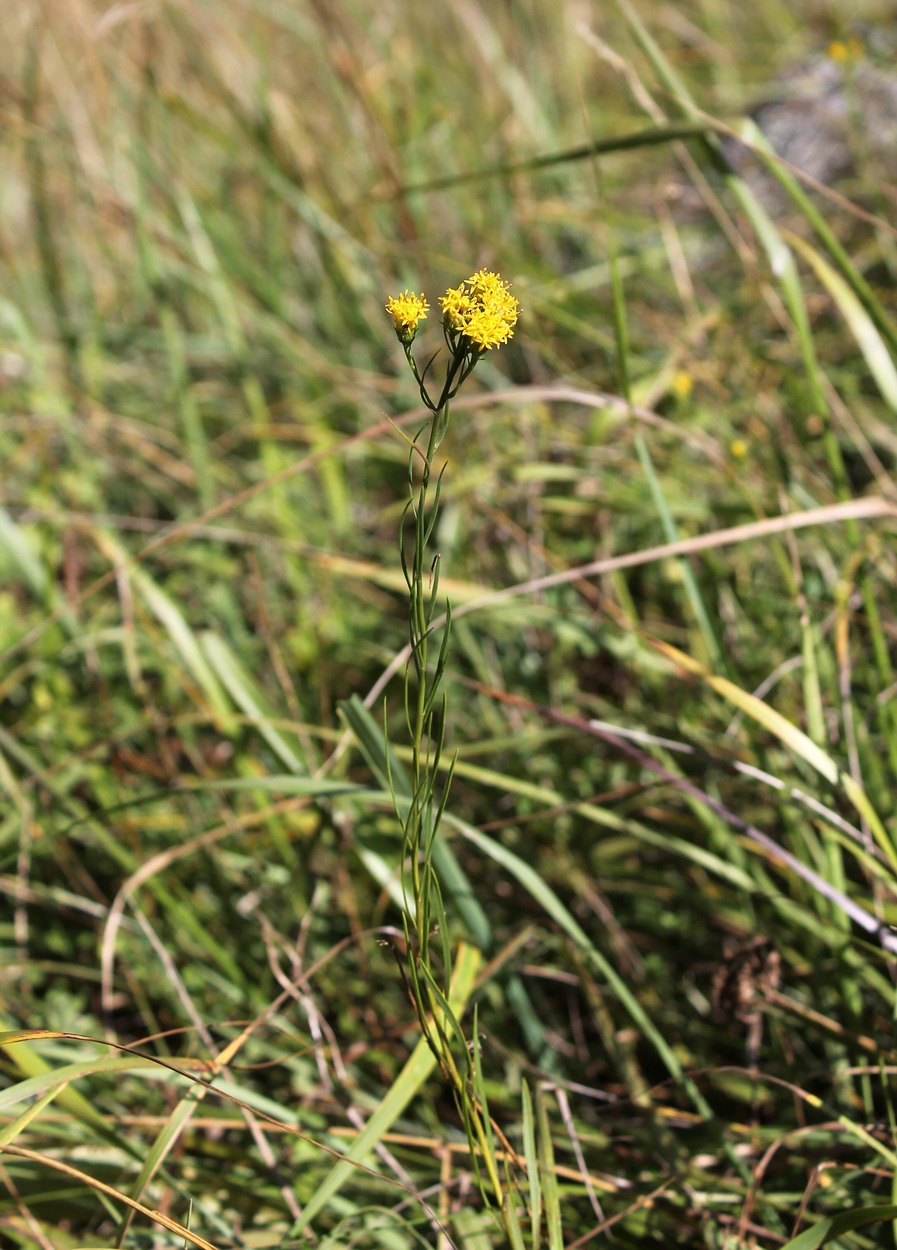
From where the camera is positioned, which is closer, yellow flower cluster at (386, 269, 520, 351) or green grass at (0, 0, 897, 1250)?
yellow flower cluster at (386, 269, 520, 351)

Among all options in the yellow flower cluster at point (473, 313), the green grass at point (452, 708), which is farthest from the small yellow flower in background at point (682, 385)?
the yellow flower cluster at point (473, 313)

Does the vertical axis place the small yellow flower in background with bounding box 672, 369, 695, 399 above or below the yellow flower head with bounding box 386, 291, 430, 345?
above

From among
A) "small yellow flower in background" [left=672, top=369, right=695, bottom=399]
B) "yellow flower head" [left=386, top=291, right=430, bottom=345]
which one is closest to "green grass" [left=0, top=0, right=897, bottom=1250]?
"small yellow flower in background" [left=672, top=369, right=695, bottom=399]

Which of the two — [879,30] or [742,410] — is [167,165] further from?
[879,30]

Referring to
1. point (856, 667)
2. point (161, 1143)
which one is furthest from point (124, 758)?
point (856, 667)

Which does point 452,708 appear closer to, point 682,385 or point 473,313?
point 682,385

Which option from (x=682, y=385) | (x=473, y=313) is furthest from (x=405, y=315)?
(x=682, y=385)

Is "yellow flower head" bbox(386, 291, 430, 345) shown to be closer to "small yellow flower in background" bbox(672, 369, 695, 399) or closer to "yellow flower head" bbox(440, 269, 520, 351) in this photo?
"yellow flower head" bbox(440, 269, 520, 351)
